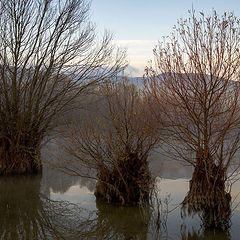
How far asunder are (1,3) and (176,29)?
321 inches

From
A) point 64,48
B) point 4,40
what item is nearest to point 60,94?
point 64,48

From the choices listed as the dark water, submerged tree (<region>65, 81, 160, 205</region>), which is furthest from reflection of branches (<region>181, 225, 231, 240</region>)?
submerged tree (<region>65, 81, 160, 205</region>)

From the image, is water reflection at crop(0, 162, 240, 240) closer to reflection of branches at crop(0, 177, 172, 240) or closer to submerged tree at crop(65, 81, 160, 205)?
reflection of branches at crop(0, 177, 172, 240)

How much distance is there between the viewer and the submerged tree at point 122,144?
781 cm

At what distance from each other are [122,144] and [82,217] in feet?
6.19

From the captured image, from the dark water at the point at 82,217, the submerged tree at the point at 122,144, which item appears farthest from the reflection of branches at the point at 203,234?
the submerged tree at the point at 122,144

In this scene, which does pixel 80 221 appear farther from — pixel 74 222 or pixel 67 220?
pixel 67 220

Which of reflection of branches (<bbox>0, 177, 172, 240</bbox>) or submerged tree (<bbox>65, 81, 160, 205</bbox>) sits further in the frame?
submerged tree (<bbox>65, 81, 160, 205</bbox>)

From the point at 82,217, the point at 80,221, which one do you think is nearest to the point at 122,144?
the point at 82,217

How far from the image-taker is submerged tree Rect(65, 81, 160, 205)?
7812 millimetres

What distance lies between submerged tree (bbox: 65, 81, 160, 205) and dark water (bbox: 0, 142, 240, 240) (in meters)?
0.51

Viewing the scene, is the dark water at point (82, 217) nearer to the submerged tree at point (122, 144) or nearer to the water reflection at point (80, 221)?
the water reflection at point (80, 221)

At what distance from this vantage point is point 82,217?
7.16 m

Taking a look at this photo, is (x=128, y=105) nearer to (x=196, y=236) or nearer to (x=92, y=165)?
(x=92, y=165)
